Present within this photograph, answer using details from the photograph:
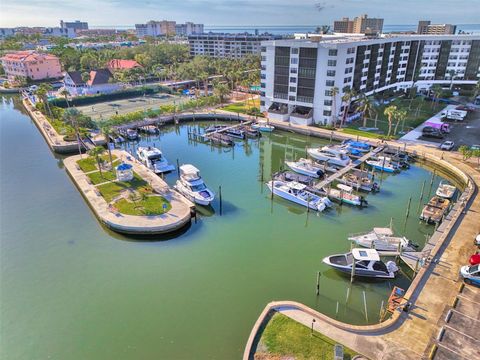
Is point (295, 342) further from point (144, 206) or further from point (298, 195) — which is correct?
point (144, 206)

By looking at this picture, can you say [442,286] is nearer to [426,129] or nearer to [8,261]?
[8,261]

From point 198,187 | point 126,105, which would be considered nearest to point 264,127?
A: point 198,187

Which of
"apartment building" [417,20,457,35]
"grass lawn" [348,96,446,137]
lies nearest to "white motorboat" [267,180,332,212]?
"grass lawn" [348,96,446,137]

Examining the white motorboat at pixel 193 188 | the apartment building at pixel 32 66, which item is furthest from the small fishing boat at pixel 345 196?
the apartment building at pixel 32 66

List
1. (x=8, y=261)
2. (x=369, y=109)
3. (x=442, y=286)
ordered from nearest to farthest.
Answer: (x=442, y=286)
(x=8, y=261)
(x=369, y=109)

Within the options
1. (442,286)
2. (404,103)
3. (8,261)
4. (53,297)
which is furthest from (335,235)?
(404,103)

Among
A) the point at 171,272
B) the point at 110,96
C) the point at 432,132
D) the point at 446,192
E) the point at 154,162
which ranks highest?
the point at 110,96
